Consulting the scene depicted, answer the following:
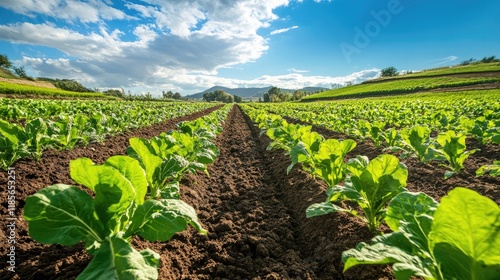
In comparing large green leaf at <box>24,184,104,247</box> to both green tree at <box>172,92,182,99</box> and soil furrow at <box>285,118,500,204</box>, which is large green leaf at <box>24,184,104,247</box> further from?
green tree at <box>172,92,182,99</box>

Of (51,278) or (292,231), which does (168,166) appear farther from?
(292,231)

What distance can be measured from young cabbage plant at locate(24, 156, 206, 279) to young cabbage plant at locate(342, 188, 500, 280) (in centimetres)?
116

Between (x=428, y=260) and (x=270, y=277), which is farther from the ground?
(x=428, y=260)

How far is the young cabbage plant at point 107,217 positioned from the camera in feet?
4.55

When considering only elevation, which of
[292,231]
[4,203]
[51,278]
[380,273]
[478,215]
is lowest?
[292,231]

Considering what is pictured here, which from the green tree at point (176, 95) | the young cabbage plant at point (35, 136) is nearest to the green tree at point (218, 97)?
the green tree at point (176, 95)

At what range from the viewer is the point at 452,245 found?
49.3 inches

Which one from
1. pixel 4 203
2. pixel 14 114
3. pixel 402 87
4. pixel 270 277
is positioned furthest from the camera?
pixel 402 87

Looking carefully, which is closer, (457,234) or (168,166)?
(457,234)

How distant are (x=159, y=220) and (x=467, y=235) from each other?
178cm

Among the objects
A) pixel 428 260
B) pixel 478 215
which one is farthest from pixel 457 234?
pixel 428 260

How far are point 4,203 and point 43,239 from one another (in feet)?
7.79

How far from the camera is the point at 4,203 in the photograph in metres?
3.21

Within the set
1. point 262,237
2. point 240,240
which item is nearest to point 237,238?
point 240,240
